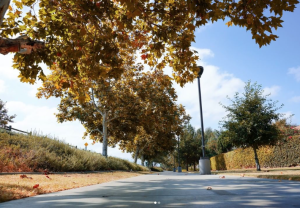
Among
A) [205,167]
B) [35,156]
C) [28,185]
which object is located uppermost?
[35,156]

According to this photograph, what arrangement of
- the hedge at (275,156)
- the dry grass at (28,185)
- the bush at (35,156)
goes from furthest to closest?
the hedge at (275,156) < the bush at (35,156) < the dry grass at (28,185)

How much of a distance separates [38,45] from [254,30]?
475 centimetres

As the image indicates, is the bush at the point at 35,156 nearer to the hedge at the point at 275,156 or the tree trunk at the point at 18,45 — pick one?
the tree trunk at the point at 18,45

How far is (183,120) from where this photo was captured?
30188mm

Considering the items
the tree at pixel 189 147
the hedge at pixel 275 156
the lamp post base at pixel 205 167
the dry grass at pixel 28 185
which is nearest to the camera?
the dry grass at pixel 28 185

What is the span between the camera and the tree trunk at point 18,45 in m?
4.22

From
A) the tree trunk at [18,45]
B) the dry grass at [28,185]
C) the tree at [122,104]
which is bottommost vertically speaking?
the dry grass at [28,185]

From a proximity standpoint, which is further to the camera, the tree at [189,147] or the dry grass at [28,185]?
the tree at [189,147]

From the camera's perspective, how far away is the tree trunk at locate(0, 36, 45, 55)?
13.8 feet

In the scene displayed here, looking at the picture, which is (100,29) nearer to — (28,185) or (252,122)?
(28,185)

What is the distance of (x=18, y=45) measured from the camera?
4.32 meters

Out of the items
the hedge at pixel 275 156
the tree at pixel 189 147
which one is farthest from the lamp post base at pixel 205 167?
the tree at pixel 189 147

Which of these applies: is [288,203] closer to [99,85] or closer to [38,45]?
[38,45]

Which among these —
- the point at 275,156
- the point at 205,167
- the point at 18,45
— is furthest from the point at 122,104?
the point at 275,156
